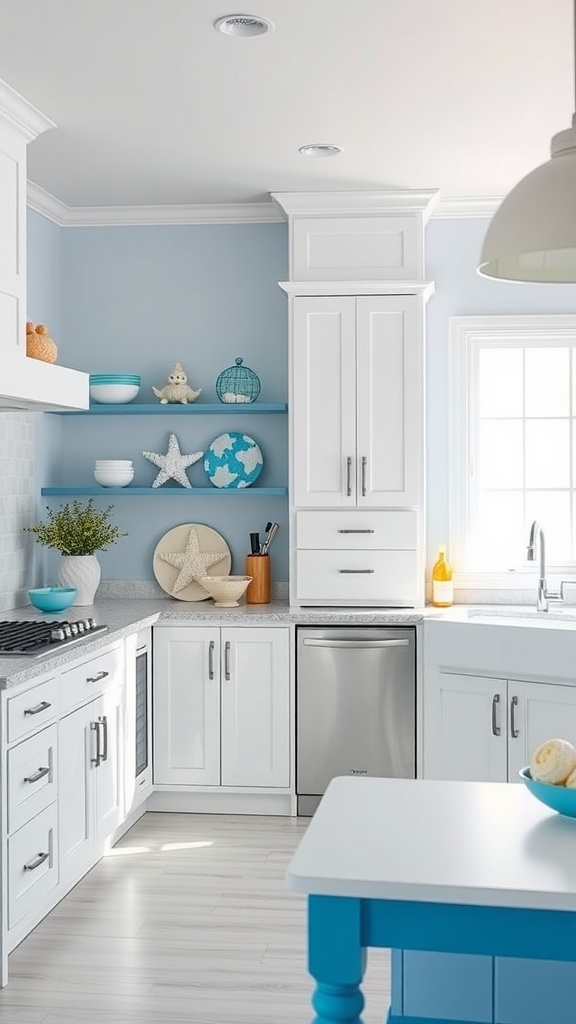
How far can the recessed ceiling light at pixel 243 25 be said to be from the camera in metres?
3.07

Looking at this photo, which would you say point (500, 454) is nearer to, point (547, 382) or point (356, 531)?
point (547, 382)

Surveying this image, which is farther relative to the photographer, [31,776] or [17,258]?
[17,258]

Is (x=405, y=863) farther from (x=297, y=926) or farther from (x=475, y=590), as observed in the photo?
(x=475, y=590)

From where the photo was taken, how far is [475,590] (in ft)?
16.8

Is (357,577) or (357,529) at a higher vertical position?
(357,529)

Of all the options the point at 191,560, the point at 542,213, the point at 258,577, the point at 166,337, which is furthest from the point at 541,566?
the point at 542,213

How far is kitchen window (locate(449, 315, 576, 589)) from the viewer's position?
5.09 m

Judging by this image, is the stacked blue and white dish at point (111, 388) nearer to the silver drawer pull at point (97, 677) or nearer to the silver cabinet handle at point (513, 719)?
the silver drawer pull at point (97, 677)

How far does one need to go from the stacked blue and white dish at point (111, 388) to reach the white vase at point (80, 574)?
75 centimetres

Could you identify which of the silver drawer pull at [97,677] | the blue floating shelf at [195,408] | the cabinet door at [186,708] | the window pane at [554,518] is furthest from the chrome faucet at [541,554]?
the silver drawer pull at [97,677]

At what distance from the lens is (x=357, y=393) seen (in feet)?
15.8

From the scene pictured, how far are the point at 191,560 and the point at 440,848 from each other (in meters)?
3.39

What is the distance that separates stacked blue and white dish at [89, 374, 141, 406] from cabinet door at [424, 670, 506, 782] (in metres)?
1.91

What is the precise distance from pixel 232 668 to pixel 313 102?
2294 mm
